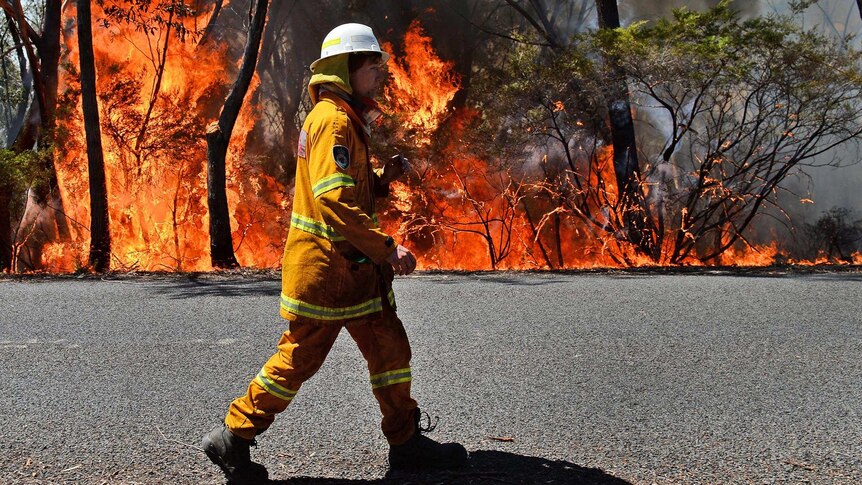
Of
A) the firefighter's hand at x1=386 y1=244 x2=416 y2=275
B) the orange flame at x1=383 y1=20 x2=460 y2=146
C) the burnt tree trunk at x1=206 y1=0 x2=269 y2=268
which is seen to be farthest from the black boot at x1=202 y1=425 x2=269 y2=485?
the orange flame at x1=383 y1=20 x2=460 y2=146

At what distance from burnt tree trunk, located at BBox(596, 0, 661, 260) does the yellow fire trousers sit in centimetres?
917

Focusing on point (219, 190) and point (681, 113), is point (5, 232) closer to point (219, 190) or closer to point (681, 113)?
point (219, 190)

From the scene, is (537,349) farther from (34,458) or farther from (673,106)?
(673,106)

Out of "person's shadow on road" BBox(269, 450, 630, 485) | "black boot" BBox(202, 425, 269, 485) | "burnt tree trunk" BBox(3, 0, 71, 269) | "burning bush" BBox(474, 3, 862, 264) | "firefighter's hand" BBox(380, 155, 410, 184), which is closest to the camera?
"black boot" BBox(202, 425, 269, 485)

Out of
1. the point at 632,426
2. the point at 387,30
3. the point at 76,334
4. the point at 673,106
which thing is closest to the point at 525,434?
the point at 632,426

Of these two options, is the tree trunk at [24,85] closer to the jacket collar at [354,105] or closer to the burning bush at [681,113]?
the burning bush at [681,113]

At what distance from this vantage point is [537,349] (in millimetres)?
5684

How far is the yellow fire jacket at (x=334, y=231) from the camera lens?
293cm

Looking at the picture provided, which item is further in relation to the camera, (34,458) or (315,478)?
(34,458)

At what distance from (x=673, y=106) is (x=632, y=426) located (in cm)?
868

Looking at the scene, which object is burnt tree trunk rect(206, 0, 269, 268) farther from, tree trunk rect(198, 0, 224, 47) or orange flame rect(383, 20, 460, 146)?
tree trunk rect(198, 0, 224, 47)

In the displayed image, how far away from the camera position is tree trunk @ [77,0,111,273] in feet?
39.6

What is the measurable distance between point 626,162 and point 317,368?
408 inches

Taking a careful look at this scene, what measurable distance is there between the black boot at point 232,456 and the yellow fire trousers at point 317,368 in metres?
0.04
